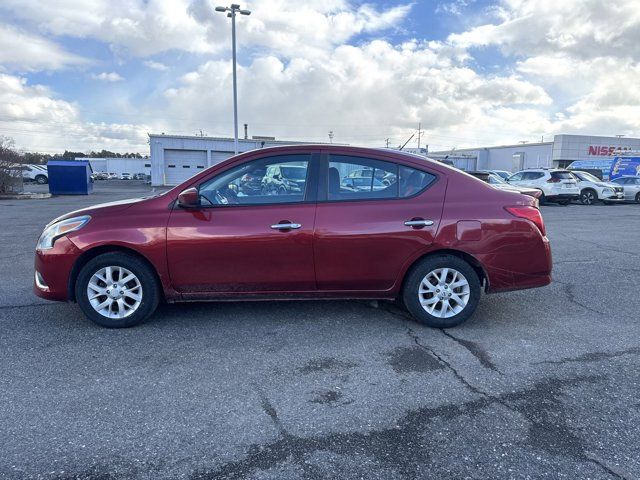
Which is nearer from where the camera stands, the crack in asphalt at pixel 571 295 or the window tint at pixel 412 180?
the window tint at pixel 412 180

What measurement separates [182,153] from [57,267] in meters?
35.4

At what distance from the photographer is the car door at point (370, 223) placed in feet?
13.2

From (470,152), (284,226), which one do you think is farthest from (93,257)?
(470,152)

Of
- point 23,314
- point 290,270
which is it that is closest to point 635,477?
point 290,270

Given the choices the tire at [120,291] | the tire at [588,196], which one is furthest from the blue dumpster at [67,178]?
the tire at [588,196]

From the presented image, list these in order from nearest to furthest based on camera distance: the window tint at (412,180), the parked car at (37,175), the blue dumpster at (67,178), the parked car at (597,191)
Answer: the window tint at (412,180) → the parked car at (597,191) → the blue dumpster at (67,178) → the parked car at (37,175)

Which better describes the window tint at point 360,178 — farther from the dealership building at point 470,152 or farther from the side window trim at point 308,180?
the dealership building at point 470,152

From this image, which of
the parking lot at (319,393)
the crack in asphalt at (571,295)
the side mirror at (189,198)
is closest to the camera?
the parking lot at (319,393)

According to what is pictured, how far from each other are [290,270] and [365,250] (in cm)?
72

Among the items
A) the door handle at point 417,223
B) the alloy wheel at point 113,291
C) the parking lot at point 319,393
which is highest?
the door handle at point 417,223

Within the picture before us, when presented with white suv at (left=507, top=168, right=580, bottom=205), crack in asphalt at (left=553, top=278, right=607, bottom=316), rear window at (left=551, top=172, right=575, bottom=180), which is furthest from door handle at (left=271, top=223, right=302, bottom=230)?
rear window at (left=551, top=172, right=575, bottom=180)

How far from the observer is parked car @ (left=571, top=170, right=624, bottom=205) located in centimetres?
2050

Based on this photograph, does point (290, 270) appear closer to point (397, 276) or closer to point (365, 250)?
point (365, 250)

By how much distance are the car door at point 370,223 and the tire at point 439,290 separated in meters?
0.18
